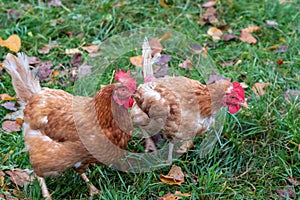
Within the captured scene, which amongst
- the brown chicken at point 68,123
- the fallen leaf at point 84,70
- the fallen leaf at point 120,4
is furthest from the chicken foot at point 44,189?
A: the fallen leaf at point 120,4

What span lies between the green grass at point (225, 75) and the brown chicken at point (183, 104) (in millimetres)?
233

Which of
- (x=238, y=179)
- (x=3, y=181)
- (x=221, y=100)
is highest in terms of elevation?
(x=221, y=100)

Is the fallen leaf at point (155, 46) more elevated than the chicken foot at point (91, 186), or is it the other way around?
the fallen leaf at point (155, 46)

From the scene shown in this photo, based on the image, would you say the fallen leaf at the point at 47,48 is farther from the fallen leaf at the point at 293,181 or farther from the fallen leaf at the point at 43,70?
the fallen leaf at the point at 293,181

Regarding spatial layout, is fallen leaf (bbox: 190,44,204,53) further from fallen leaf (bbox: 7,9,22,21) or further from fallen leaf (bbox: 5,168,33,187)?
fallen leaf (bbox: 5,168,33,187)

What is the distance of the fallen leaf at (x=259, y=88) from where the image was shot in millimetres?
3875

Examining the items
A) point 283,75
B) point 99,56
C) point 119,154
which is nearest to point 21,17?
point 99,56

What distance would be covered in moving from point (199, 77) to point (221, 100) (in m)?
0.76

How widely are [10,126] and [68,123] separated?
875 millimetres

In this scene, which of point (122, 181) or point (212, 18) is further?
point (212, 18)

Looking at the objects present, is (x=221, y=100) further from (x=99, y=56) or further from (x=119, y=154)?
(x=99, y=56)

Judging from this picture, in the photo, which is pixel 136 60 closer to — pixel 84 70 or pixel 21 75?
pixel 84 70

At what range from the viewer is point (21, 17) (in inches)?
188

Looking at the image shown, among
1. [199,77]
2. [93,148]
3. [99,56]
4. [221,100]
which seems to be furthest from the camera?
[99,56]
